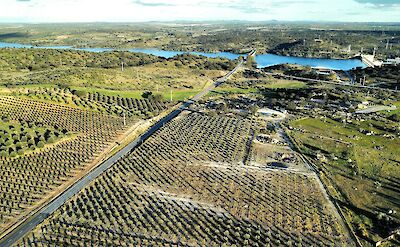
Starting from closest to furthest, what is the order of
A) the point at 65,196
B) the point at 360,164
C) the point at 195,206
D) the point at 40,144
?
the point at 195,206, the point at 65,196, the point at 360,164, the point at 40,144

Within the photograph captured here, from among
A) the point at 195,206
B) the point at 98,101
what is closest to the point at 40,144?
the point at 98,101

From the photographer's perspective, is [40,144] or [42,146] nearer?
[40,144]

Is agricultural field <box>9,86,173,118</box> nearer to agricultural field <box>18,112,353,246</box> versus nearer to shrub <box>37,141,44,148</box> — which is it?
shrub <box>37,141,44,148</box>

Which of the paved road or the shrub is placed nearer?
the paved road

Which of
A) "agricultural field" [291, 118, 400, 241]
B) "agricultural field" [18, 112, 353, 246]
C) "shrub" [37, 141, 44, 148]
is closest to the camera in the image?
"agricultural field" [18, 112, 353, 246]

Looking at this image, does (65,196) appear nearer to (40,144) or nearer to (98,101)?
(40,144)

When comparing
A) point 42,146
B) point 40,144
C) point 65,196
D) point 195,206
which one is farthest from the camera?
point 42,146

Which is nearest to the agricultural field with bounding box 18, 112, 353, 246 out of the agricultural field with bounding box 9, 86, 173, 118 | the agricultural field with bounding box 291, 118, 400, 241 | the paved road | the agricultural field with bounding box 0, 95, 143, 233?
the paved road

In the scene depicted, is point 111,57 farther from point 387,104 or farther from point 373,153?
point 373,153
